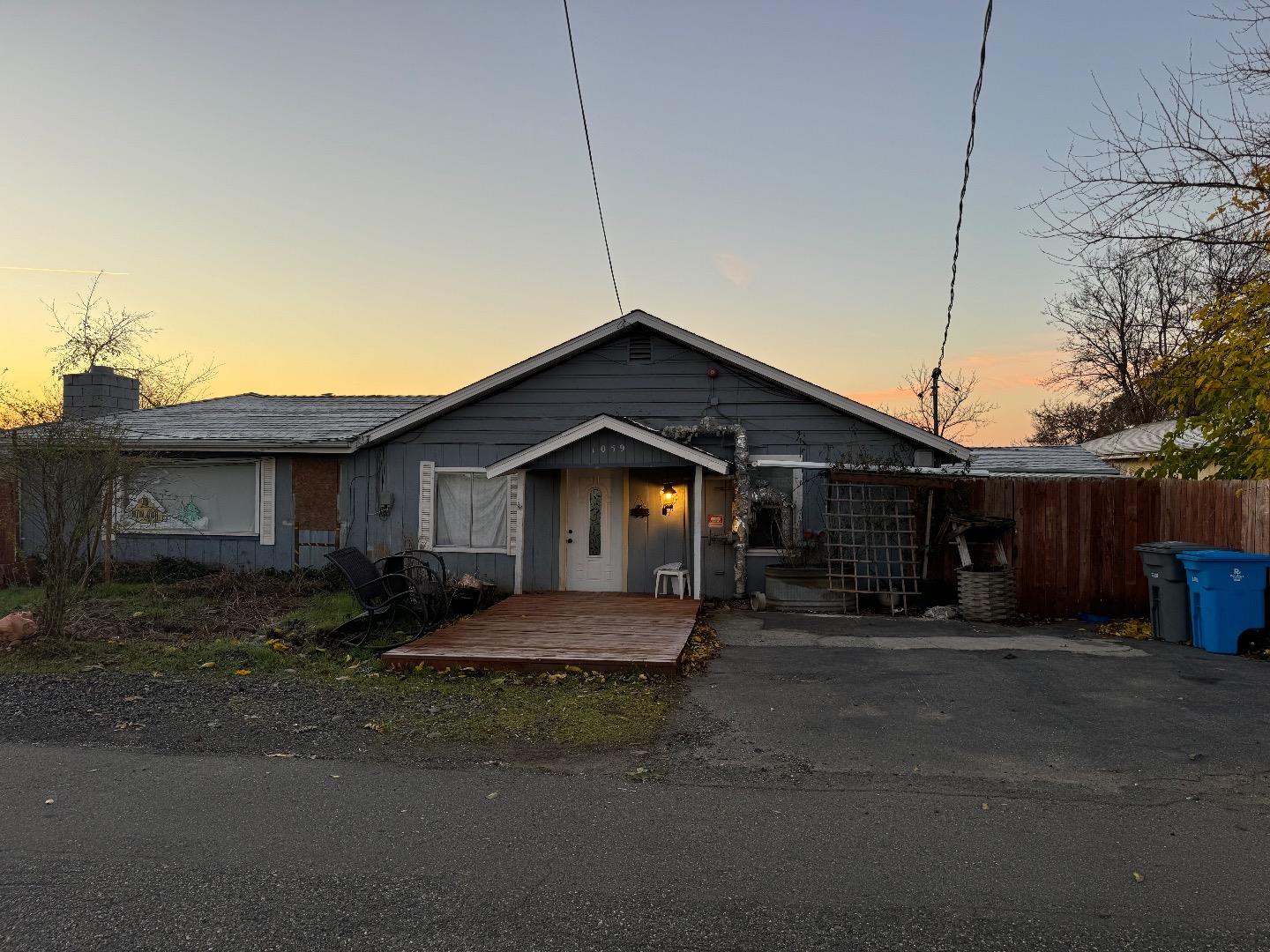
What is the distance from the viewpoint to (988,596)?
11.3m

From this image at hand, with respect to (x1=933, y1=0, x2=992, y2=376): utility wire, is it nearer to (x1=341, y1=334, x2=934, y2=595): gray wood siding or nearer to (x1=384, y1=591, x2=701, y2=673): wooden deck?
(x1=341, y1=334, x2=934, y2=595): gray wood siding

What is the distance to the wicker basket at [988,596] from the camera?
1134cm

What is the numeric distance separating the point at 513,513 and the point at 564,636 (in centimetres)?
471

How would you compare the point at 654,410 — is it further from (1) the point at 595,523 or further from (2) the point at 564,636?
(2) the point at 564,636

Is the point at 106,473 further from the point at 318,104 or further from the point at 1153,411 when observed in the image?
the point at 1153,411

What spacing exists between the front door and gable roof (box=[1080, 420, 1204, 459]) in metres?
15.6

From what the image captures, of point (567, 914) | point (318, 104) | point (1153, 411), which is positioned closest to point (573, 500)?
point (318, 104)

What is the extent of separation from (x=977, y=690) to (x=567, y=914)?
16.6 ft

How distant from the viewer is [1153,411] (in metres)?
33.5

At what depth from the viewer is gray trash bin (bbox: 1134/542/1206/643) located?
31.2 ft

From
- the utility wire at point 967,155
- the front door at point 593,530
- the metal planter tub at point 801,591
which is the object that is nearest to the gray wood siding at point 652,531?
the front door at point 593,530

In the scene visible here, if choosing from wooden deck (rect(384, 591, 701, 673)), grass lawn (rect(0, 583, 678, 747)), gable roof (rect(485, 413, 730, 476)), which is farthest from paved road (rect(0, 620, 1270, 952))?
gable roof (rect(485, 413, 730, 476))

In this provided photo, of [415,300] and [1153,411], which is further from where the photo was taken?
[1153,411]

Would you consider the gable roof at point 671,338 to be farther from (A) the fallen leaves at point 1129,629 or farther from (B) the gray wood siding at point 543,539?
(A) the fallen leaves at point 1129,629
